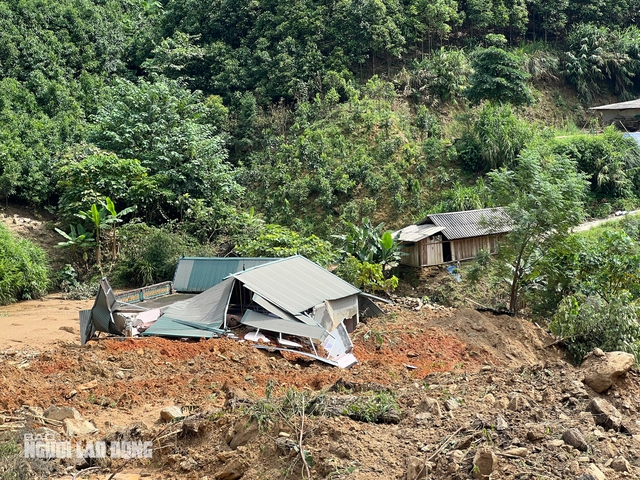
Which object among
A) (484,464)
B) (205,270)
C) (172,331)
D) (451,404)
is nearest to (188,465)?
(451,404)

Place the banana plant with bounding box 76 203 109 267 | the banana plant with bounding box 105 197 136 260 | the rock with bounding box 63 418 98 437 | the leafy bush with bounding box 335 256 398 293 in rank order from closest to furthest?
the rock with bounding box 63 418 98 437 → the leafy bush with bounding box 335 256 398 293 → the banana plant with bounding box 76 203 109 267 → the banana plant with bounding box 105 197 136 260

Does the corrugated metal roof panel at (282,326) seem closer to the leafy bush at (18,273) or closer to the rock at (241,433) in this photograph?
the rock at (241,433)

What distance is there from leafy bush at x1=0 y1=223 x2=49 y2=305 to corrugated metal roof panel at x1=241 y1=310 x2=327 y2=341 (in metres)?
9.42

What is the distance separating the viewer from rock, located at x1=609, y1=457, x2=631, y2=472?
17.4 ft

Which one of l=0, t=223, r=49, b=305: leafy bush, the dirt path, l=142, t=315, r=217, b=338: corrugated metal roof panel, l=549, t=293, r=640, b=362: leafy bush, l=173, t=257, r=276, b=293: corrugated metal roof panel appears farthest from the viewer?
l=0, t=223, r=49, b=305: leafy bush

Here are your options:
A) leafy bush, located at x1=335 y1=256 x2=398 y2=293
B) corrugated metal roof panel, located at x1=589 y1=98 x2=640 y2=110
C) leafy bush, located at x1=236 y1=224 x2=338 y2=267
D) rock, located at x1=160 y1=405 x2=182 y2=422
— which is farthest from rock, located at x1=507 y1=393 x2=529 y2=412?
corrugated metal roof panel, located at x1=589 y1=98 x2=640 y2=110

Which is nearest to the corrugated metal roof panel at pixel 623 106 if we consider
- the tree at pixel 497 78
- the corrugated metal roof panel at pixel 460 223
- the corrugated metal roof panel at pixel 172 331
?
the tree at pixel 497 78

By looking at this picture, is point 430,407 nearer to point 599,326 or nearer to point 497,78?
point 599,326

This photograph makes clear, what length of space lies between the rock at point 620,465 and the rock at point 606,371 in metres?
2.12

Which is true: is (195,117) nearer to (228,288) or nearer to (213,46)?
(213,46)

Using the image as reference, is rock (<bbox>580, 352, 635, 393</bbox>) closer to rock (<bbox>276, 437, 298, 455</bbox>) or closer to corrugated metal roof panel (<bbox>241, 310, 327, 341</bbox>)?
rock (<bbox>276, 437, 298, 455</bbox>)

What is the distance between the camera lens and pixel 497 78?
23.2 metres

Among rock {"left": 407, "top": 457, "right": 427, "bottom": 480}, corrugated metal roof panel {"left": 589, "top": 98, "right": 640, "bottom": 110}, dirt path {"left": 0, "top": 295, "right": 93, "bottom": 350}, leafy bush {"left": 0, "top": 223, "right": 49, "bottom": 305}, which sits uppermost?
corrugated metal roof panel {"left": 589, "top": 98, "right": 640, "bottom": 110}

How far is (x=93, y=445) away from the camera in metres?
6.97
